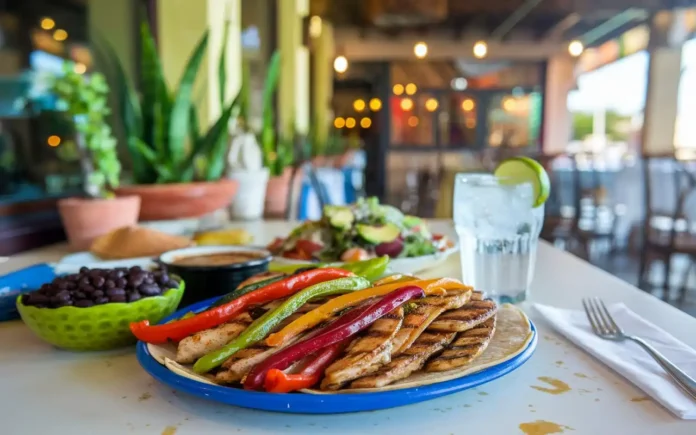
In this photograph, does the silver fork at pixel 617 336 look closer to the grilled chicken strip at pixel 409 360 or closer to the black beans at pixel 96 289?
the grilled chicken strip at pixel 409 360

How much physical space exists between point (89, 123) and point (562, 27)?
9123 millimetres

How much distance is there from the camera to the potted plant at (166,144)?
4.71 feet

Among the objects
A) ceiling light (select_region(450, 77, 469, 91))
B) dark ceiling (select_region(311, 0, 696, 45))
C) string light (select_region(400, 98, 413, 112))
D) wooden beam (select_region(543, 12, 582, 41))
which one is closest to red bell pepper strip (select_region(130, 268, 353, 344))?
dark ceiling (select_region(311, 0, 696, 45))

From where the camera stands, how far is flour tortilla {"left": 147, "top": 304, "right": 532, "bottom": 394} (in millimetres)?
478

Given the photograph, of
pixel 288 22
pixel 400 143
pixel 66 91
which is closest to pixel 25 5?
pixel 66 91

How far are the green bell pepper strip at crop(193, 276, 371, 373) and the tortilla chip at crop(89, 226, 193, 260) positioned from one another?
591mm

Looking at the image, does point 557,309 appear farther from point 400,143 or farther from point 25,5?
point 400,143

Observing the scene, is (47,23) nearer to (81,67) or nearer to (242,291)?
(81,67)

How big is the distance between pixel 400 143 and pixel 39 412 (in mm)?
9404

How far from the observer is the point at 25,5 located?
1462 mm

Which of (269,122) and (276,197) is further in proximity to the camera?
(269,122)

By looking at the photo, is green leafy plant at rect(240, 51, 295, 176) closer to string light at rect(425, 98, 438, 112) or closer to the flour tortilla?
the flour tortilla

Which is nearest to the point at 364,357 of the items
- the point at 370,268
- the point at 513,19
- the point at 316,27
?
the point at 370,268

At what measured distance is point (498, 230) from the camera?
2.81 feet
